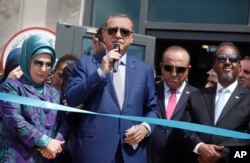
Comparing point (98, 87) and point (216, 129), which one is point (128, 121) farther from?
point (216, 129)

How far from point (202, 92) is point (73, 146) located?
109 centimetres

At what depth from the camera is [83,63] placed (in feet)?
12.8

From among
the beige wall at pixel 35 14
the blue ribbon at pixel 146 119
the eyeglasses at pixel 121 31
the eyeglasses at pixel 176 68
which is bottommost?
the blue ribbon at pixel 146 119

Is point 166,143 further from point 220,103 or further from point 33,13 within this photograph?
point 33,13

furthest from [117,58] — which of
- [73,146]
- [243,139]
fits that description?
[243,139]

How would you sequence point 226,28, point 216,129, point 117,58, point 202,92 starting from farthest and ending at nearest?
point 226,28 → point 202,92 → point 216,129 → point 117,58

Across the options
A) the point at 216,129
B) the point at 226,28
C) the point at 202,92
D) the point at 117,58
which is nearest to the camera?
the point at 117,58

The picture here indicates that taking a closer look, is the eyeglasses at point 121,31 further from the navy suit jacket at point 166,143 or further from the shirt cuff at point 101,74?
the navy suit jacket at point 166,143

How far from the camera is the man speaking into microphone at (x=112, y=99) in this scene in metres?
3.70

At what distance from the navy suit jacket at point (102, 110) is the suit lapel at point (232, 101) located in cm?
61

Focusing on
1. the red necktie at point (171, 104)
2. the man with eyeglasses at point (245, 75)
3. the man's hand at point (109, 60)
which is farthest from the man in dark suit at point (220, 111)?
the man with eyeglasses at point (245, 75)

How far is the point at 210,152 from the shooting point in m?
3.85

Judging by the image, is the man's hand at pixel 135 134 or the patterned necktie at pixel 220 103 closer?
the man's hand at pixel 135 134

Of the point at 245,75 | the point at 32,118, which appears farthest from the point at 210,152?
the point at 245,75
